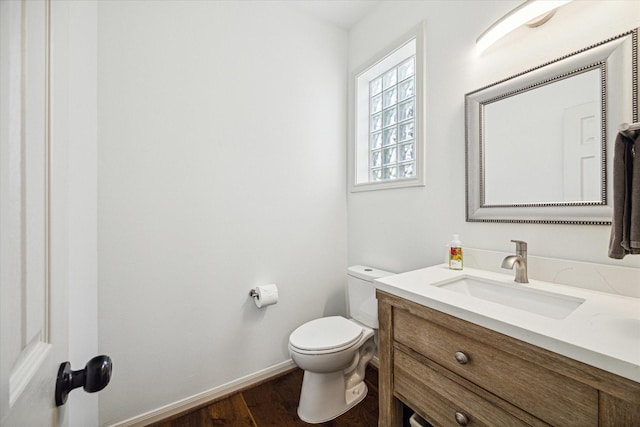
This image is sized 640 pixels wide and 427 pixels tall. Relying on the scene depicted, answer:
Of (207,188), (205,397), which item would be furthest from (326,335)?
(207,188)

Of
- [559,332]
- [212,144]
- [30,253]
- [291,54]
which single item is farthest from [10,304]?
[291,54]

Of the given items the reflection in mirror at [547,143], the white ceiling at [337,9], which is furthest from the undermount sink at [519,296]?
the white ceiling at [337,9]

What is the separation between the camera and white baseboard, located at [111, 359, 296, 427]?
4.63ft

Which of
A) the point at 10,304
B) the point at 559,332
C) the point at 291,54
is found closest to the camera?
the point at 10,304

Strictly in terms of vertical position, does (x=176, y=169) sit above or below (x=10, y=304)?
above

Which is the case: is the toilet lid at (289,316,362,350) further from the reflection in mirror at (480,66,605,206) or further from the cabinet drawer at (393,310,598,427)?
the reflection in mirror at (480,66,605,206)

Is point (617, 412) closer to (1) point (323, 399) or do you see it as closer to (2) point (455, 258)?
(2) point (455, 258)

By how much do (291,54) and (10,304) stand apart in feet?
6.58

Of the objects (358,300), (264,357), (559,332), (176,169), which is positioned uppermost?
(176,169)

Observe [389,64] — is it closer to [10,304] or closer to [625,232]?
[625,232]

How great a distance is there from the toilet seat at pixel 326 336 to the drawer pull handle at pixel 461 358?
71cm

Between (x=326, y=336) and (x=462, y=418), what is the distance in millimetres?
790

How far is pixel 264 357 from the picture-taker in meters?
1.78

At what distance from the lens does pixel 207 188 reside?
5.19 ft
